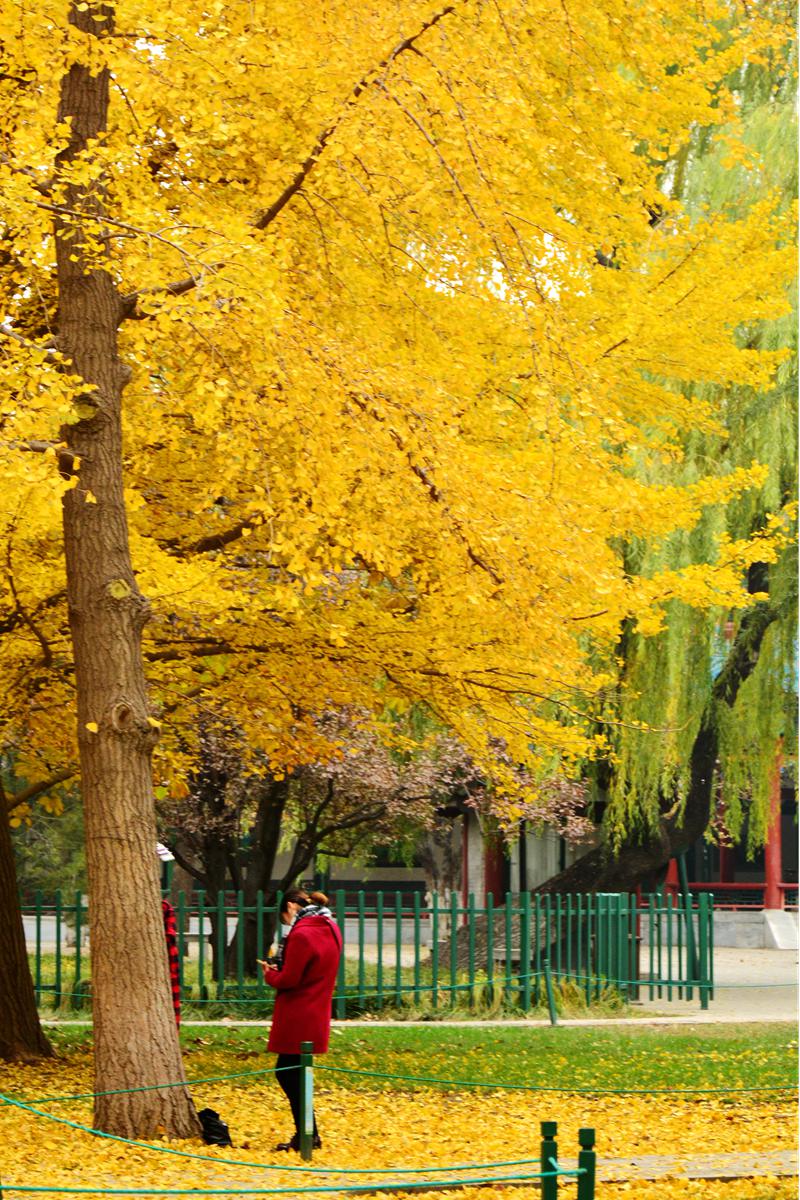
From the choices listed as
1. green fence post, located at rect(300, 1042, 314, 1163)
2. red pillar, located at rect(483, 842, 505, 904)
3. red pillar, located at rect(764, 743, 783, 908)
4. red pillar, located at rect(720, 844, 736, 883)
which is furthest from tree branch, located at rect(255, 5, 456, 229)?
red pillar, located at rect(720, 844, 736, 883)

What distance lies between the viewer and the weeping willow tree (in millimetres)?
19672

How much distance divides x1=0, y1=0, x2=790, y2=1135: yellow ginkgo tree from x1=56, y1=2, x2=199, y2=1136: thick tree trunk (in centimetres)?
2

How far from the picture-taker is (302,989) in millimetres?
9758

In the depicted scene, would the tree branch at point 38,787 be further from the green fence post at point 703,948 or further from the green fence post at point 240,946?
the green fence post at point 703,948

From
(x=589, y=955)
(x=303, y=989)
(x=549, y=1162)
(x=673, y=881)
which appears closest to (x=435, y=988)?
(x=589, y=955)

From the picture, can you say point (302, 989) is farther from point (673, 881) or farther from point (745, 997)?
point (673, 881)

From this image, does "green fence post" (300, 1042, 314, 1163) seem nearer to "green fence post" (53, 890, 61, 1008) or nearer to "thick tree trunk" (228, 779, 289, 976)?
"green fence post" (53, 890, 61, 1008)

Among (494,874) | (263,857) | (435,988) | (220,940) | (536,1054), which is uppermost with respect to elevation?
(263,857)

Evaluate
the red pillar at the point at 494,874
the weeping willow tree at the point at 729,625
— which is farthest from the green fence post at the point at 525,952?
the red pillar at the point at 494,874

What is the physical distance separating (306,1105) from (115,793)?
87.4 inches

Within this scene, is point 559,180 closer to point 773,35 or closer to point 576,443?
point 773,35

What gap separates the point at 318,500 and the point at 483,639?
1.91 m

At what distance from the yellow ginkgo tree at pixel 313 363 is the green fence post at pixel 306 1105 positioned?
1.01m

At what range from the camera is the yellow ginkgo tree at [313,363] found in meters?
9.77
